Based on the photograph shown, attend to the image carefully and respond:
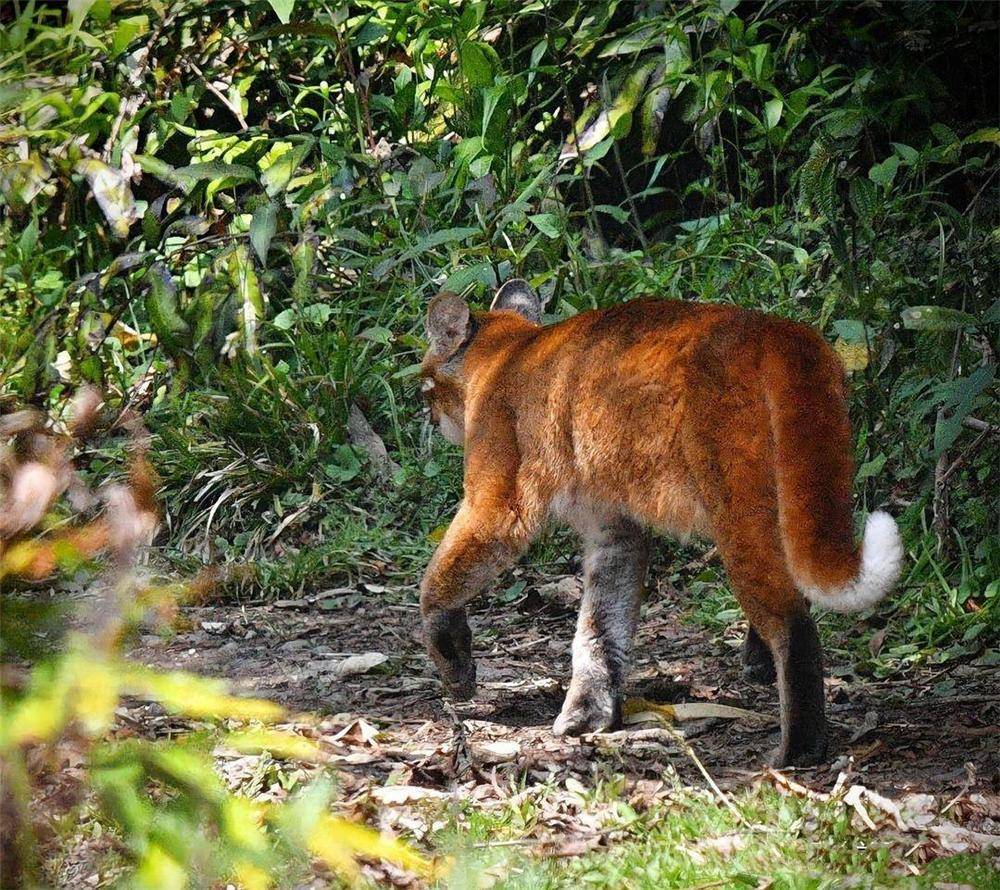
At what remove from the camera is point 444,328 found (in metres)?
5.18

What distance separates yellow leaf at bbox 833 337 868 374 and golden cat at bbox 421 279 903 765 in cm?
132

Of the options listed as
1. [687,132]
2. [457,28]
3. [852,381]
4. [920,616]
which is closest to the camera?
[920,616]

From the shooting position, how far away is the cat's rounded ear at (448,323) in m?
5.13

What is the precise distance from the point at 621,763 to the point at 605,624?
678 mm

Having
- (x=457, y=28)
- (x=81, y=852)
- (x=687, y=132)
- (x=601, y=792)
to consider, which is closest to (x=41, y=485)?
(x=81, y=852)

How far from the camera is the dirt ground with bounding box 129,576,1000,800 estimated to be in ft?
12.5

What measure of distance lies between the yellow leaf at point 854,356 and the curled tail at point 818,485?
1432mm

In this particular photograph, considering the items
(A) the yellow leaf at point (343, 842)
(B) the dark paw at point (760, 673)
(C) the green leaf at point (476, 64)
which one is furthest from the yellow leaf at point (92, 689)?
(C) the green leaf at point (476, 64)

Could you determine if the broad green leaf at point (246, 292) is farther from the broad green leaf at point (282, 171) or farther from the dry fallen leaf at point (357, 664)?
the dry fallen leaf at point (357, 664)

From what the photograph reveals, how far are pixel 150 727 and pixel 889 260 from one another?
370cm

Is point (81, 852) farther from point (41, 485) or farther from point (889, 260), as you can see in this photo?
point (889, 260)

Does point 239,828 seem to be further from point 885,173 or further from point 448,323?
point 885,173

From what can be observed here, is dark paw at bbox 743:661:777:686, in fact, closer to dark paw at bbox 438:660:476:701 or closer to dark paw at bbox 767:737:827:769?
dark paw at bbox 767:737:827:769

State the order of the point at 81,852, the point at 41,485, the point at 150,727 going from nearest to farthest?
the point at 41,485 → the point at 81,852 → the point at 150,727
